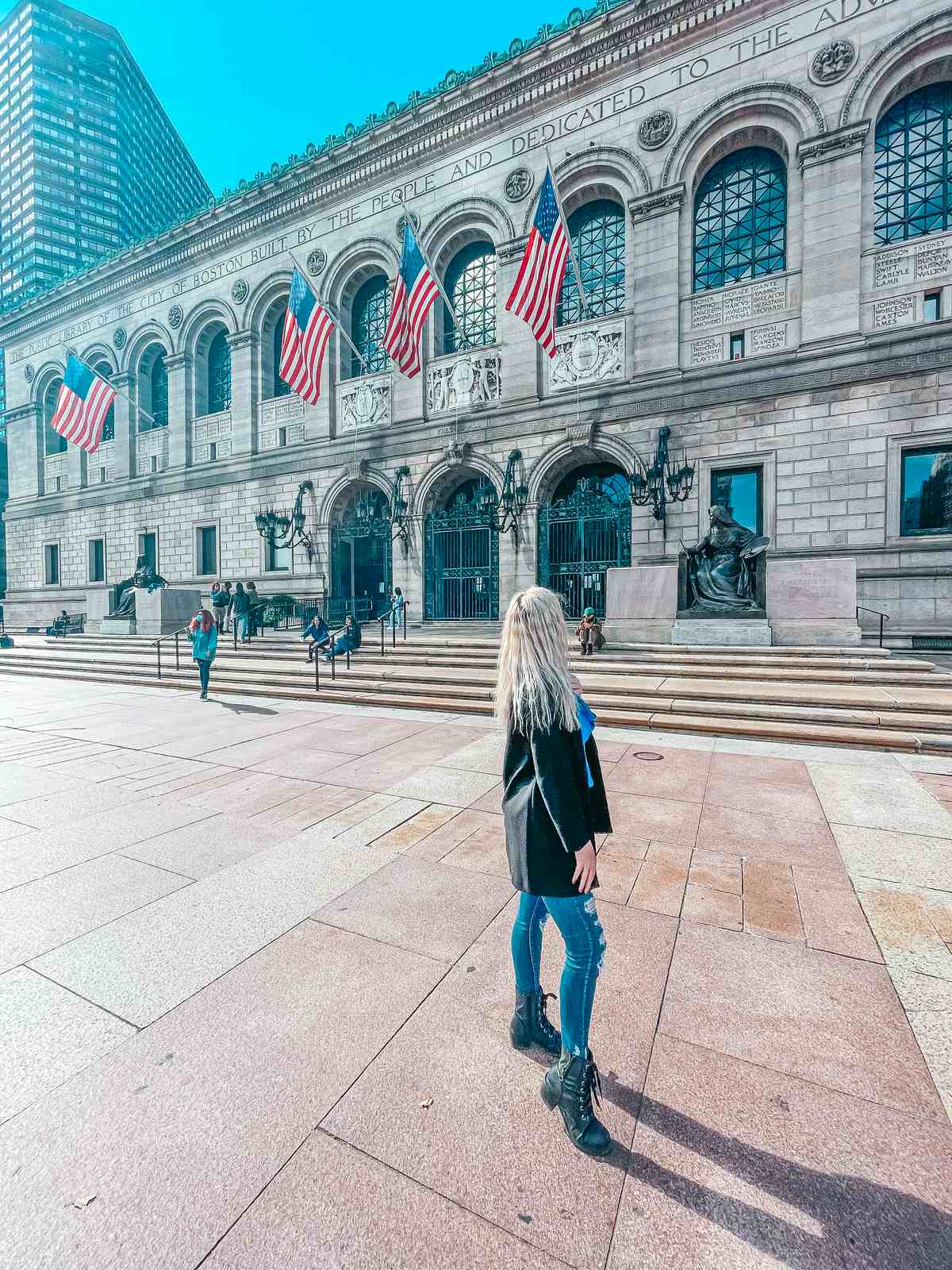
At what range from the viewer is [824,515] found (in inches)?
634

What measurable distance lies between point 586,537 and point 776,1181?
18.5 metres

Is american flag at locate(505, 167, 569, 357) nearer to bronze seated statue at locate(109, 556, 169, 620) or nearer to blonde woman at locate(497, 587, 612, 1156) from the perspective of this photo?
blonde woman at locate(497, 587, 612, 1156)

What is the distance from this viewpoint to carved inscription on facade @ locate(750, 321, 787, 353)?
54.6 ft

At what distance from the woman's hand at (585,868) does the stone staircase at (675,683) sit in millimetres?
7003

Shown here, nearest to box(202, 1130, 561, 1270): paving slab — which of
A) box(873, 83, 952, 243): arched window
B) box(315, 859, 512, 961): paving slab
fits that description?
box(315, 859, 512, 961): paving slab

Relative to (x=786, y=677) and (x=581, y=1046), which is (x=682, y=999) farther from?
(x=786, y=677)

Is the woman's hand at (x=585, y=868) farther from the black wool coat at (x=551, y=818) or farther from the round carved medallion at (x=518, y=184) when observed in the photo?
the round carved medallion at (x=518, y=184)

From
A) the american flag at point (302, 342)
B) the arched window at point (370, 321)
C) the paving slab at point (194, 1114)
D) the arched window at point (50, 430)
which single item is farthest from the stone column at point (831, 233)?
the arched window at point (50, 430)

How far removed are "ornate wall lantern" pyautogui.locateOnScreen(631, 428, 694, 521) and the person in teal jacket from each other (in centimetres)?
1285

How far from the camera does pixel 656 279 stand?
17.8 metres

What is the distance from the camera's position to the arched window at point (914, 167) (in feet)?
50.6

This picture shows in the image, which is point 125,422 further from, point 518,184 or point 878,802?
point 878,802

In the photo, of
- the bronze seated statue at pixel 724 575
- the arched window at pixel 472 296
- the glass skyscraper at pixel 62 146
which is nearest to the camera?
the bronze seated statue at pixel 724 575

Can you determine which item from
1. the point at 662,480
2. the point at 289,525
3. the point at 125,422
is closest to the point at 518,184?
the point at 662,480
